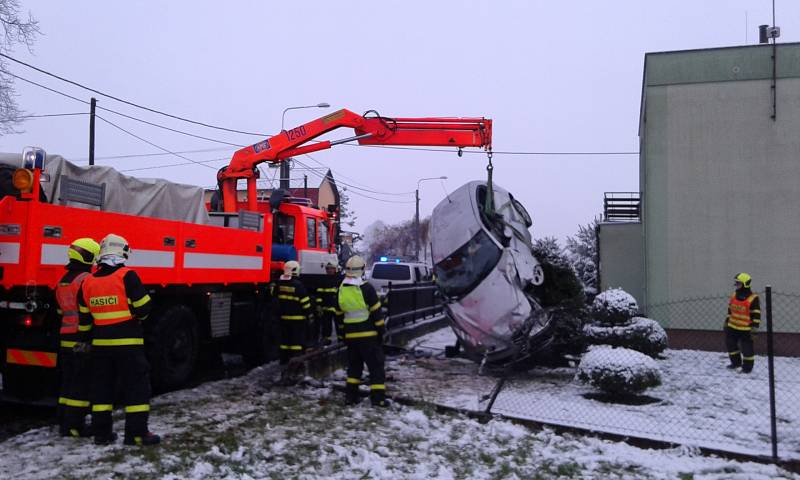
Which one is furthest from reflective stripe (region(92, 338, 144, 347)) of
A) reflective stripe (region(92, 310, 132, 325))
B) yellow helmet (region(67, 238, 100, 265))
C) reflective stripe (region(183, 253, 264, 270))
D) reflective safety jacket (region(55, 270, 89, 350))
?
reflective stripe (region(183, 253, 264, 270))

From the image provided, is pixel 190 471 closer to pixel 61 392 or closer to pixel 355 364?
pixel 61 392

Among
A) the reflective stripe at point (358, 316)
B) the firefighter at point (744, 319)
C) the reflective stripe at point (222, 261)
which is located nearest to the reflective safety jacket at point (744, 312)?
the firefighter at point (744, 319)

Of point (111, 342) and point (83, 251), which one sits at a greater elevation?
point (83, 251)

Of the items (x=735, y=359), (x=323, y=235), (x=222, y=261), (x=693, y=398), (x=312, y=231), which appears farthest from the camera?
(x=323, y=235)

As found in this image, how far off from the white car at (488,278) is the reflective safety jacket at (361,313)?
2.23m

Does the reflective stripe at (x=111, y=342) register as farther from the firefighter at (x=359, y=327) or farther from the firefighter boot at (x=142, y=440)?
the firefighter at (x=359, y=327)

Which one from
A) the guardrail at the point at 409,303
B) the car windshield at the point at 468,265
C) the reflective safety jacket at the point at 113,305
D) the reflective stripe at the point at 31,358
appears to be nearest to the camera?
the reflective safety jacket at the point at 113,305

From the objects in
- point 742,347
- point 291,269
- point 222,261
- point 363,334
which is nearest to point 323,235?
point 291,269

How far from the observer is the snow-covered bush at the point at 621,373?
8039mm

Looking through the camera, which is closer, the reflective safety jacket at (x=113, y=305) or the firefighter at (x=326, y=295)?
the reflective safety jacket at (x=113, y=305)

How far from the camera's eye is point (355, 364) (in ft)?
25.7

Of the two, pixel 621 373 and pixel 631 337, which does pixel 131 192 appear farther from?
pixel 631 337

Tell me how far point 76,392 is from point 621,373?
614 centimetres

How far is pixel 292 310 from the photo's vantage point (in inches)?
385
